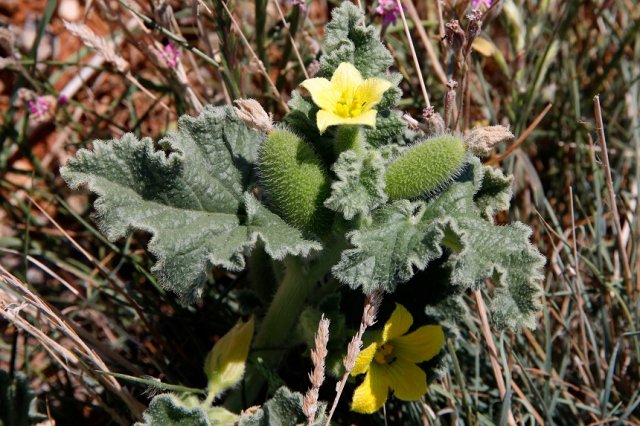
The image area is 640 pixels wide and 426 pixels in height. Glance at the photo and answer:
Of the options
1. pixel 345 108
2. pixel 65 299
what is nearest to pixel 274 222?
pixel 345 108

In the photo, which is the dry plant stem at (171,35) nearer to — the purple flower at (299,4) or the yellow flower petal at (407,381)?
the purple flower at (299,4)

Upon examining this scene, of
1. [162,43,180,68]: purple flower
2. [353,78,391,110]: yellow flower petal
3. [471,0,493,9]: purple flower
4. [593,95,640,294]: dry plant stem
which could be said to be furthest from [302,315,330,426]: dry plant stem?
[471,0,493,9]: purple flower

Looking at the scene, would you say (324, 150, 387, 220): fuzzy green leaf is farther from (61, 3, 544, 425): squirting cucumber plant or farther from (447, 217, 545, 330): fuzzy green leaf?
(447, 217, 545, 330): fuzzy green leaf

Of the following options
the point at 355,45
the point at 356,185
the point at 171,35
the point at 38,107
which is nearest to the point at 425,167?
the point at 356,185

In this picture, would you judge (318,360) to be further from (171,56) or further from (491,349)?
(171,56)

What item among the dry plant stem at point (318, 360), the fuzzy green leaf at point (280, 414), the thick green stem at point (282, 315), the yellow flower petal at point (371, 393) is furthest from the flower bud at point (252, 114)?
the yellow flower petal at point (371, 393)

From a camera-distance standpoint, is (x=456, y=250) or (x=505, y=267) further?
(x=456, y=250)

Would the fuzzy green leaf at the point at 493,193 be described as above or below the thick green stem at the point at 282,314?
above
